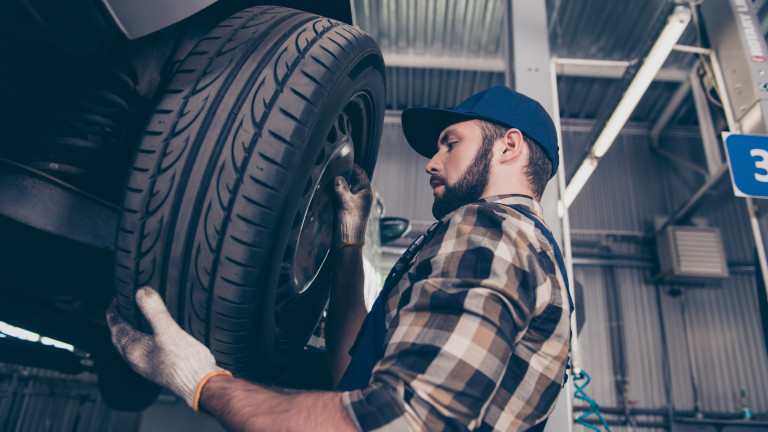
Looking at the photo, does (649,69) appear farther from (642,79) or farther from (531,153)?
(531,153)

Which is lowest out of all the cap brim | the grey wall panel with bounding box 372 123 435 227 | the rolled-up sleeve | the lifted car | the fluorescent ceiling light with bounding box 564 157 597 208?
the rolled-up sleeve

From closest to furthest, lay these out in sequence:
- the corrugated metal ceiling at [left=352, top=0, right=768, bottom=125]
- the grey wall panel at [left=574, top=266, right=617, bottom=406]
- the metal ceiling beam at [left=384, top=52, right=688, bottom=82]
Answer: the corrugated metal ceiling at [left=352, top=0, right=768, bottom=125] < the metal ceiling beam at [left=384, top=52, right=688, bottom=82] < the grey wall panel at [left=574, top=266, right=617, bottom=406]

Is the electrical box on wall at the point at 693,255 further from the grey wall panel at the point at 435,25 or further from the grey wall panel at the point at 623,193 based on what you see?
the grey wall panel at the point at 435,25

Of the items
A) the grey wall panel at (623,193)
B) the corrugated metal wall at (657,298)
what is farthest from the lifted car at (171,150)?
the grey wall panel at (623,193)

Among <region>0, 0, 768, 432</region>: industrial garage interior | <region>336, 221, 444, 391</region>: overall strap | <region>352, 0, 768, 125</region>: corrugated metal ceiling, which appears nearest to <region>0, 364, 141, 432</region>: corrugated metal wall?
<region>0, 0, 768, 432</region>: industrial garage interior

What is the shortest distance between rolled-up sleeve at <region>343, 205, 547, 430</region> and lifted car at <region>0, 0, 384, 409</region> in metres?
0.30

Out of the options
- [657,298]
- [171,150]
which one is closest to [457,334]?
[171,150]

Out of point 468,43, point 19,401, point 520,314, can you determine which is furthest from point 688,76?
point 19,401

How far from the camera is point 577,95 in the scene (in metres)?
6.52

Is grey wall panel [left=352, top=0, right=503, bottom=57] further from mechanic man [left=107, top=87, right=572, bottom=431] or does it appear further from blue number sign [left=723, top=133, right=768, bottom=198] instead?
mechanic man [left=107, top=87, right=572, bottom=431]

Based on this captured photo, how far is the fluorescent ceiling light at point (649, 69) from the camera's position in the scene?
7.65ft

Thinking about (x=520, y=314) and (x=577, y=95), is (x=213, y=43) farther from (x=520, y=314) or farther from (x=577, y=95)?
(x=577, y=95)

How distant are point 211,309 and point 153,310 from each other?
0.35 ft

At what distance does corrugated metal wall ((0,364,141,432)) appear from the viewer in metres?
3.95
